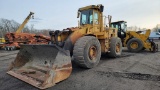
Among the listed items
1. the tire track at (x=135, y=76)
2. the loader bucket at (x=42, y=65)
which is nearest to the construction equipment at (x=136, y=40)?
the tire track at (x=135, y=76)

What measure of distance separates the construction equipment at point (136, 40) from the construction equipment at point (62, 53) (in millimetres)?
Result: 4659

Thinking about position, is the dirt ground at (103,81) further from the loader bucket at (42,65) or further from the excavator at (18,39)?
the excavator at (18,39)

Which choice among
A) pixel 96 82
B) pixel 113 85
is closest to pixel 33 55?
pixel 96 82

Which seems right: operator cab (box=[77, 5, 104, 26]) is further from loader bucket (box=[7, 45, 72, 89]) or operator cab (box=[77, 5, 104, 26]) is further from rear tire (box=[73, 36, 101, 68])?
loader bucket (box=[7, 45, 72, 89])

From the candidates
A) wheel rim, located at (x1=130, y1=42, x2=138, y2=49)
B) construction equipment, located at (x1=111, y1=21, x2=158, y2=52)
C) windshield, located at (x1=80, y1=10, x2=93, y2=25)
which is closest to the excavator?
construction equipment, located at (x1=111, y1=21, x2=158, y2=52)

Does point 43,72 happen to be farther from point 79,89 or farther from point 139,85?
point 139,85

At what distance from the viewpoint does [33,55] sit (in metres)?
5.99

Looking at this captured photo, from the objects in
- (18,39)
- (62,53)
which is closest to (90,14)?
(62,53)

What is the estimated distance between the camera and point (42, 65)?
5500 millimetres

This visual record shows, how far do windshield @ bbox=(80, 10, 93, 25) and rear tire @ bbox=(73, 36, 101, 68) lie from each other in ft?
4.64

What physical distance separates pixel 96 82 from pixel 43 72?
1633 millimetres

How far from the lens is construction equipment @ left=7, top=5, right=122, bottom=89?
463cm

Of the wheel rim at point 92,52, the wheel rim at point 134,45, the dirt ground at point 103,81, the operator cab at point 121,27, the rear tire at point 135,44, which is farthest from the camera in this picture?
the operator cab at point 121,27

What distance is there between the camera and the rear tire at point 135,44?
11.8 meters
